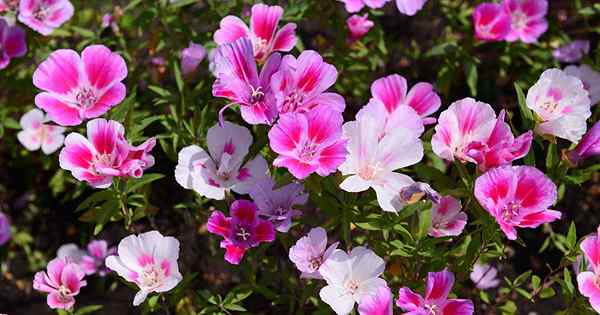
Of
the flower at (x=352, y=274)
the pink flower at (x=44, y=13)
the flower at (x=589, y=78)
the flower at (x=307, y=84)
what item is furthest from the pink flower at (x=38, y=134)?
the flower at (x=589, y=78)

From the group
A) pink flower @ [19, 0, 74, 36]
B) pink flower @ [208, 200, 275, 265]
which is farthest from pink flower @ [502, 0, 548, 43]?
pink flower @ [19, 0, 74, 36]

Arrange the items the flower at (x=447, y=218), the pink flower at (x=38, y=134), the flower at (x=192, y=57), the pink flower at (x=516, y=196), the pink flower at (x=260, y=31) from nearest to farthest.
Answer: the pink flower at (x=516, y=196) < the flower at (x=447, y=218) < the pink flower at (x=260, y=31) < the flower at (x=192, y=57) < the pink flower at (x=38, y=134)

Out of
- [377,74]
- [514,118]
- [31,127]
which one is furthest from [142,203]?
[514,118]

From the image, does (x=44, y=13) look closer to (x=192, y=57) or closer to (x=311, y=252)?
(x=192, y=57)

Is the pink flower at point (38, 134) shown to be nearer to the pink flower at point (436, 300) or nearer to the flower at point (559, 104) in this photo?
the pink flower at point (436, 300)

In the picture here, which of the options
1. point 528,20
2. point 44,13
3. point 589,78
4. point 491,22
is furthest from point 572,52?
point 44,13

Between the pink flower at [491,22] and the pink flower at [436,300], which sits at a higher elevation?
the pink flower at [491,22]
